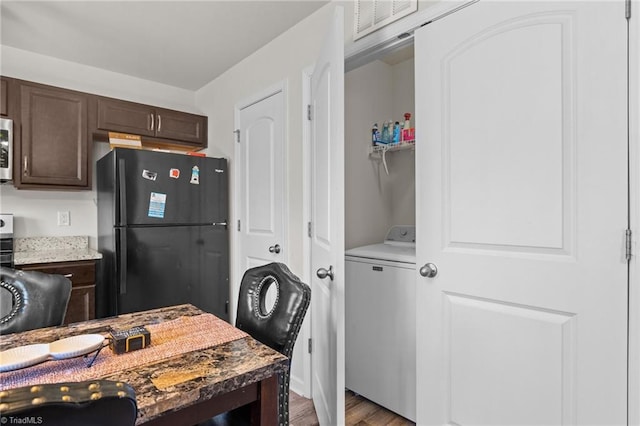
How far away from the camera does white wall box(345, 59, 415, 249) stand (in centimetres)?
241

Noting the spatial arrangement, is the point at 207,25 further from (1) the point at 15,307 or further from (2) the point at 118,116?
(1) the point at 15,307

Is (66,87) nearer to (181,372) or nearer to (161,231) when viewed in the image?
(161,231)

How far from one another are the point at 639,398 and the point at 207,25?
285 cm

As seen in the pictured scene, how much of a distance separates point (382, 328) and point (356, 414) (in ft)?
1.67

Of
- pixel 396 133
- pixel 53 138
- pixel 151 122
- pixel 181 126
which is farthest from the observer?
pixel 181 126

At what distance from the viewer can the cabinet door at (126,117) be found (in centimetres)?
280

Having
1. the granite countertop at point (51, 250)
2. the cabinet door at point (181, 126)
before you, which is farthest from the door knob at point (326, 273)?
the cabinet door at point (181, 126)

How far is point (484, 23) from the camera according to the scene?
4.43 ft

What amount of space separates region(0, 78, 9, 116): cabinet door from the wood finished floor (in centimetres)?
286

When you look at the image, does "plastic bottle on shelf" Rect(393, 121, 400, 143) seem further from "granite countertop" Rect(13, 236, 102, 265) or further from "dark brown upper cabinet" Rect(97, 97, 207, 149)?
"granite countertop" Rect(13, 236, 102, 265)

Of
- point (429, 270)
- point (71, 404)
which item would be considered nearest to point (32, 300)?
point (71, 404)

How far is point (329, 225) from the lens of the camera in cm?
156

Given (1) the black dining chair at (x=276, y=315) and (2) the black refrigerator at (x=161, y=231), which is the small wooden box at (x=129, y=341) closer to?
(1) the black dining chair at (x=276, y=315)

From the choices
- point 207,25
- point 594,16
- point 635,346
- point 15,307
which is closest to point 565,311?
point 635,346
